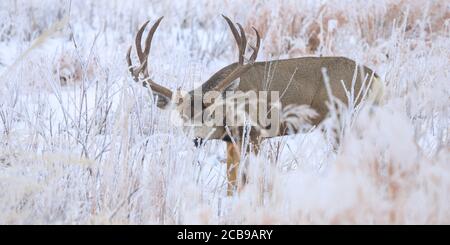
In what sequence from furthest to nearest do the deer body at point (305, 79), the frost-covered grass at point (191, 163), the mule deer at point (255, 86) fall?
the deer body at point (305, 79)
the mule deer at point (255, 86)
the frost-covered grass at point (191, 163)

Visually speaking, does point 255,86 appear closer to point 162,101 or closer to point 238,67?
point 238,67

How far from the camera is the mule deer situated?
4938 mm

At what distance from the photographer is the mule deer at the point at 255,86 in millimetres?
4938

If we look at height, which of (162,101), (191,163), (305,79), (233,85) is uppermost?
(305,79)

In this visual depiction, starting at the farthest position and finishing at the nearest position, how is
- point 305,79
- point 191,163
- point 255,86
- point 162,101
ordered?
point 305,79
point 255,86
point 162,101
point 191,163

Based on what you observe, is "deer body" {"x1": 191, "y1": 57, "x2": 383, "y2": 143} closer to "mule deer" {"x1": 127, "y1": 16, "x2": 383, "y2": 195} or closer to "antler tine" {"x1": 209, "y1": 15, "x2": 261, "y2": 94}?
"mule deer" {"x1": 127, "y1": 16, "x2": 383, "y2": 195}

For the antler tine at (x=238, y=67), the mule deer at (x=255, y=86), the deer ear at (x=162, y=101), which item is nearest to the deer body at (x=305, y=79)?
the mule deer at (x=255, y=86)

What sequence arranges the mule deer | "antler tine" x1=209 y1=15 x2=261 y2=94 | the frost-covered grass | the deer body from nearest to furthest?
1. the frost-covered grass
2. the mule deer
3. "antler tine" x1=209 y1=15 x2=261 y2=94
4. the deer body

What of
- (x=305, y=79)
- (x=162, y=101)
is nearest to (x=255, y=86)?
(x=305, y=79)

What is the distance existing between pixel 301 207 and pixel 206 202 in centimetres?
102

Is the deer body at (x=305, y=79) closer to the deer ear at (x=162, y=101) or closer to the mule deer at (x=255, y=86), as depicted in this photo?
the mule deer at (x=255, y=86)

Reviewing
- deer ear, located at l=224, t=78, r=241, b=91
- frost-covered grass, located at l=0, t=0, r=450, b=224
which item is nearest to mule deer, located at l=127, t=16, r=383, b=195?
deer ear, located at l=224, t=78, r=241, b=91

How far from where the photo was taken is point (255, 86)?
5586 millimetres

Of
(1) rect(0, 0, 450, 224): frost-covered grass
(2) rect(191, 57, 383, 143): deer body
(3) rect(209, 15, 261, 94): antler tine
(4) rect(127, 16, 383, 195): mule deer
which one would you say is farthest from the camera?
(2) rect(191, 57, 383, 143): deer body
